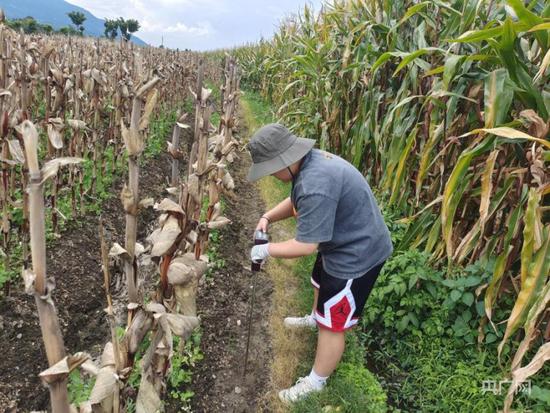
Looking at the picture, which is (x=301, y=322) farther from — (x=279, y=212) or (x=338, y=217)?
(x=338, y=217)

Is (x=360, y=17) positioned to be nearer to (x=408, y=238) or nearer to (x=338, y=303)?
(x=408, y=238)

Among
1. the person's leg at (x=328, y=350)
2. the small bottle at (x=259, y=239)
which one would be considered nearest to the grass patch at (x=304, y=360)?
the person's leg at (x=328, y=350)

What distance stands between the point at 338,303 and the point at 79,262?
241cm

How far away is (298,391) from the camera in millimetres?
2422

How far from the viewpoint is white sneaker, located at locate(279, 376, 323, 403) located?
94.5 inches

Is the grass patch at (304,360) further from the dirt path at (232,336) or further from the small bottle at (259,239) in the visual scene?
the small bottle at (259,239)

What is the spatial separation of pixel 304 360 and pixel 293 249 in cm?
107

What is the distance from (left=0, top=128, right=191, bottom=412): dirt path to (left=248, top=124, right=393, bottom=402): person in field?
4.67ft

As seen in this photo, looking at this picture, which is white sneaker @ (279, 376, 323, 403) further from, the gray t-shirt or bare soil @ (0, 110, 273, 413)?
the gray t-shirt

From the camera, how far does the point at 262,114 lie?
10.8 metres

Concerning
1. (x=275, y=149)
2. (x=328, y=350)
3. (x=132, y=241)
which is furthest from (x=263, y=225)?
(x=132, y=241)

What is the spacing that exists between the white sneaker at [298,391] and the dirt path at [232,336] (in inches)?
5.8

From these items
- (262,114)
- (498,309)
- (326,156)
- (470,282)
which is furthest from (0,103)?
(262,114)

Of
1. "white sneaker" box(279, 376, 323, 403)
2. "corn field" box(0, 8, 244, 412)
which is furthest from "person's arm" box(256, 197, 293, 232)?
"white sneaker" box(279, 376, 323, 403)
